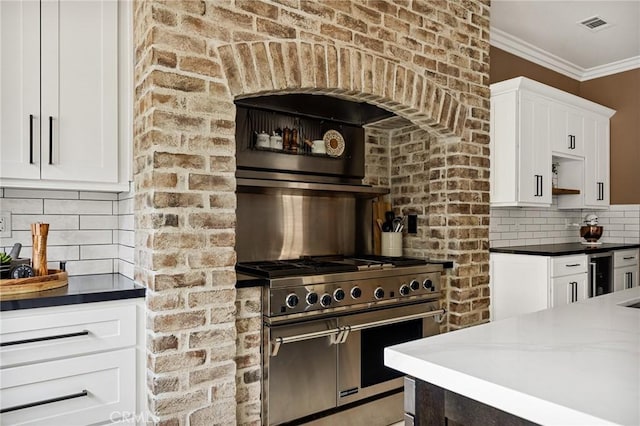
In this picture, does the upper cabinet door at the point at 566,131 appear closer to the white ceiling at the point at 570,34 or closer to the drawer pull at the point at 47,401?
the white ceiling at the point at 570,34

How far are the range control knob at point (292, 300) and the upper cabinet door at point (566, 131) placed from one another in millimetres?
2974

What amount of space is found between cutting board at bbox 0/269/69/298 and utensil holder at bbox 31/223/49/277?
6 centimetres

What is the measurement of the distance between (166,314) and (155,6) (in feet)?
4.52

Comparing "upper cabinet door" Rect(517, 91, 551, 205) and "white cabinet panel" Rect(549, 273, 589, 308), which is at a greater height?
"upper cabinet door" Rect(517, 91, 551, 205)

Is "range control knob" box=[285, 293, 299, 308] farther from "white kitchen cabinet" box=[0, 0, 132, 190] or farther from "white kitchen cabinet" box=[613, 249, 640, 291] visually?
"white kitchen cabinet" box=[613, 249, 640, 291]

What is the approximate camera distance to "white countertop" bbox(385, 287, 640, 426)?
0.88 metres

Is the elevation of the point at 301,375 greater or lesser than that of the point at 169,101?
lesser

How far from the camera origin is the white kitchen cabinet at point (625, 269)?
4.24 metres

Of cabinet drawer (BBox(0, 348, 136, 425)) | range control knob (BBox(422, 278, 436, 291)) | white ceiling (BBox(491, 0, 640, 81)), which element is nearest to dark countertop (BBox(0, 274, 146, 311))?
cabinet drawer (BBox(0, 348, 136, 425))

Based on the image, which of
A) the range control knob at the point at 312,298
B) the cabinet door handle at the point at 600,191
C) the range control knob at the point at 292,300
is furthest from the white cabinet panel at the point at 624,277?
the range control knob at the point at 292,300

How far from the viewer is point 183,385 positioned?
2002mm

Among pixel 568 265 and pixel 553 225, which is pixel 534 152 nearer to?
pixel 568 265

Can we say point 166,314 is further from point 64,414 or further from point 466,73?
point 466,73

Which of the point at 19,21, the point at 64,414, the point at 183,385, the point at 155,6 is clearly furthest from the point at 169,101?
the point at 64,414
